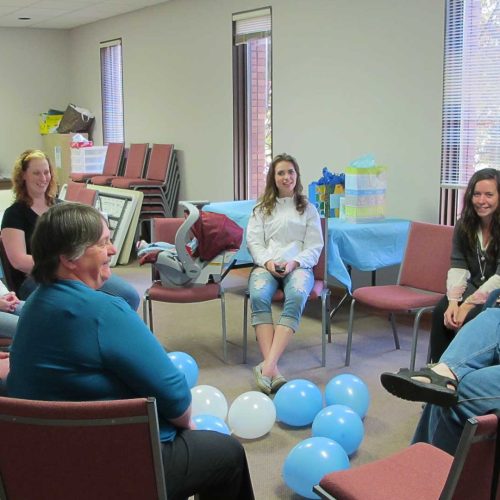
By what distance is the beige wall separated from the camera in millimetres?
4770

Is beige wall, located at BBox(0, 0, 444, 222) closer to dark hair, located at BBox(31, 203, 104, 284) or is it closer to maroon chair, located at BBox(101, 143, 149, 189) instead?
maroon chair, located at BBox(101, 143, 149, 189)

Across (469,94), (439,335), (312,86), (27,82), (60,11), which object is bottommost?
(439,335)

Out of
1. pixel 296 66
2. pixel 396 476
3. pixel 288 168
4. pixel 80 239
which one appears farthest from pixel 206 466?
pixel 296 66

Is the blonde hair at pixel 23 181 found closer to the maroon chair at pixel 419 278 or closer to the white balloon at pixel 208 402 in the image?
the white balloon at pixel 208 402

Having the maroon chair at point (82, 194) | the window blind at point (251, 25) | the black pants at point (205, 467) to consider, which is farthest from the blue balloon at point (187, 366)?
the window blind at point (251, 25)

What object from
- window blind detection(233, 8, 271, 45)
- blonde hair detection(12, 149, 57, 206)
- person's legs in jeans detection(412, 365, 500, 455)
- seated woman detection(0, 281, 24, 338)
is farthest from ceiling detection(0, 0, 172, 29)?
person's legs in jeans detection(412, 365, 500, 455)

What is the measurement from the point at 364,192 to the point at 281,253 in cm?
101

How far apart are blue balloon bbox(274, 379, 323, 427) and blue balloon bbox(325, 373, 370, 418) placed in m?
0.06

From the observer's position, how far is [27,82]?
984cm

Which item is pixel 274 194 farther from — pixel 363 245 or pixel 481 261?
pixel 481 261

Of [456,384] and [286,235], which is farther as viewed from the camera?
[286,235]

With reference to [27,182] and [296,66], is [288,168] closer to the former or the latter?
[27,182]

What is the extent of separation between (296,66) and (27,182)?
9.79ft

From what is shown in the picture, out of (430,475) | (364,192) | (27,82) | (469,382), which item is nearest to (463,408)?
(469,382)
